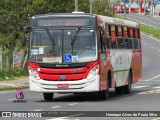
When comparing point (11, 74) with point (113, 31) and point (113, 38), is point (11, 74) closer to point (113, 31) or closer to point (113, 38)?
point (113, 31)

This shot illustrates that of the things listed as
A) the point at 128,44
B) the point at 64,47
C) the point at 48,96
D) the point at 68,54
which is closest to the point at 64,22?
the point at 64,47

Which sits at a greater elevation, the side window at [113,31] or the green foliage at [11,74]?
the side window at [113,31]

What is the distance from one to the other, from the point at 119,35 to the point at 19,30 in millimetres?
20242

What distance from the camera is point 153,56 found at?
6975cm

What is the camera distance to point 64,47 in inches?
898

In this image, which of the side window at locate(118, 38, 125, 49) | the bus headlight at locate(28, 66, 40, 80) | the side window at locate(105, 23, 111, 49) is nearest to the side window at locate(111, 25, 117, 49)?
the side window at locate(105, 23, 111, 49)

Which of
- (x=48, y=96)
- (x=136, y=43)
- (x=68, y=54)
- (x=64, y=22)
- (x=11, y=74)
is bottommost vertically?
(x=11, y=74)

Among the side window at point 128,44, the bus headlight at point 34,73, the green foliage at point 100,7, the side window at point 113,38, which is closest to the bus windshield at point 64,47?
the bus headlight at point 34,73

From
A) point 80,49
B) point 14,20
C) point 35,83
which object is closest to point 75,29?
point 80,49

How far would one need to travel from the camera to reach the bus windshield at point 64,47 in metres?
22.8

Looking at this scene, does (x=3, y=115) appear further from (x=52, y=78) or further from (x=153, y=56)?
(x=153, y=56)

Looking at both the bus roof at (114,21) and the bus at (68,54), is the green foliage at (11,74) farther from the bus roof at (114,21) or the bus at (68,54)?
the bus at (68,54)

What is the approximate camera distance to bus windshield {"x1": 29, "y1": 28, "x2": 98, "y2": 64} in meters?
22.8

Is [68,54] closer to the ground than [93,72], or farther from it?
farther from it
